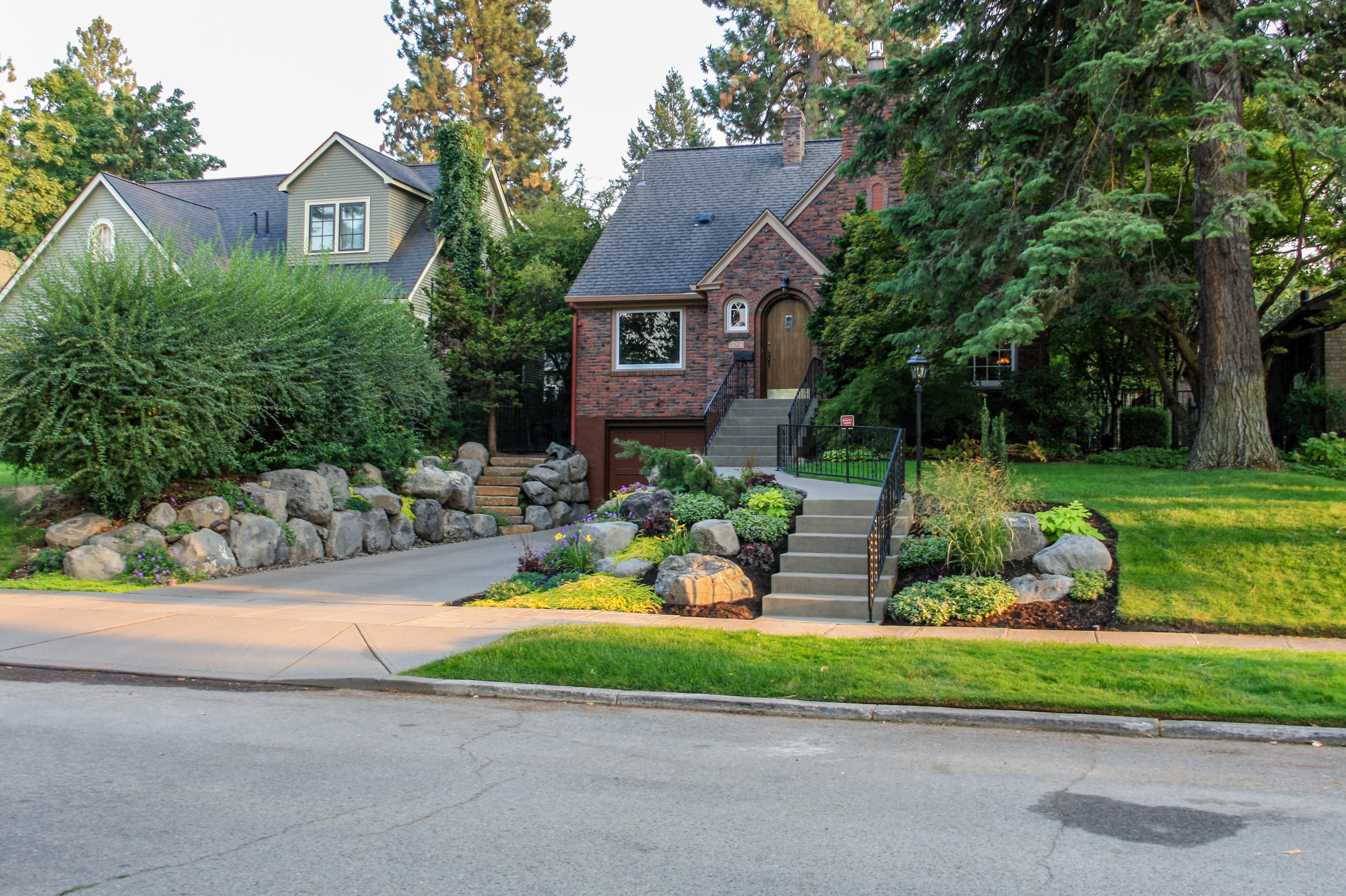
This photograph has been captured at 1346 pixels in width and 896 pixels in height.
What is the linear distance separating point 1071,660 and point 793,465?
8563mm

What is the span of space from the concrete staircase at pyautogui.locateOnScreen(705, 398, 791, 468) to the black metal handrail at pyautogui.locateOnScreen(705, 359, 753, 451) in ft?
0.88

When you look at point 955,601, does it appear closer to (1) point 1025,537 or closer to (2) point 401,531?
(1) point 1025,537

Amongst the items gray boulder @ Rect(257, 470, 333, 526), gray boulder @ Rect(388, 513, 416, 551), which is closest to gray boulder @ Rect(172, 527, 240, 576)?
gray boulder @ Rect(257, 470, 333, 526)

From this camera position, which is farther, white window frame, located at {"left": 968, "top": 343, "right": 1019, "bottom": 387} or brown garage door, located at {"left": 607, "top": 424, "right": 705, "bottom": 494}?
brown garage door, located at {"left": 607, "top": 424, "right": 705, "bottom": 494}

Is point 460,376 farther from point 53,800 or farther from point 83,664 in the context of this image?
point 53,800

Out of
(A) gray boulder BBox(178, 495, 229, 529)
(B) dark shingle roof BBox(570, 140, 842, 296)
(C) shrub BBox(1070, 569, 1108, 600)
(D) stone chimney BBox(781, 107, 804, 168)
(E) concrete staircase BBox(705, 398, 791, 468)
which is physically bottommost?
(C) shrub BBox(1070, 569, 1108, 600)

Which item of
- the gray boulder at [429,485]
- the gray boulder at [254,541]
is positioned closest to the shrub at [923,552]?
the gray boulder at [254,541]

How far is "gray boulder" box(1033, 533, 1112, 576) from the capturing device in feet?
32.1

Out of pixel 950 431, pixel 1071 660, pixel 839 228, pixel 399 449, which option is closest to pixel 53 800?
pixel 1071 660

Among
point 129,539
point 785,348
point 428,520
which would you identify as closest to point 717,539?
point 129,539

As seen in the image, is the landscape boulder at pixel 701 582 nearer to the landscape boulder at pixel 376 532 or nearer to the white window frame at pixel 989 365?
the landscape boulder at pixel 376 532

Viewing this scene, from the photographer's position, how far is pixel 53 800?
4602 mm

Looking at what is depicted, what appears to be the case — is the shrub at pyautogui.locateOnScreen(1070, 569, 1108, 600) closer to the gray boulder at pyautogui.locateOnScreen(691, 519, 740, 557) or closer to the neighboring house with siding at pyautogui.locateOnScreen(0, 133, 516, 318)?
the gray boulder at pyautogui.locateOnScreen(691, 519, 740, 557)

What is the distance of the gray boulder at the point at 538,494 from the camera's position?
21359mm
